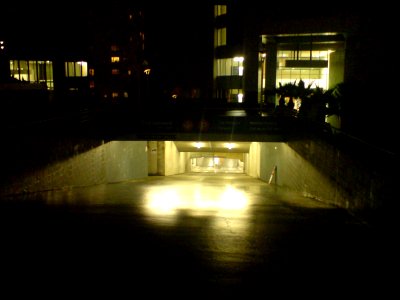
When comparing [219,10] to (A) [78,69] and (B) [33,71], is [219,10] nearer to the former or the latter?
(A) [78,69]

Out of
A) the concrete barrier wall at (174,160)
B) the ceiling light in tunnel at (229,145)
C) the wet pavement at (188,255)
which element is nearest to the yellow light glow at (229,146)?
the ceiling light in tunnel at (229,145)

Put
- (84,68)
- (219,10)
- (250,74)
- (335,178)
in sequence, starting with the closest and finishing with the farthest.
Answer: (335,178)
(250,74)
(219,10)
(84,68)

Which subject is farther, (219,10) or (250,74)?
(219,10)

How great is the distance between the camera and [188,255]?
247 inches

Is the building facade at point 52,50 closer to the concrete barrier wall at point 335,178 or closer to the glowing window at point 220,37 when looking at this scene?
the glowing window at point 220,37

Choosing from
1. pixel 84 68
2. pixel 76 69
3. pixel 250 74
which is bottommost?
pixel 250 74

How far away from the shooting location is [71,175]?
53.7 feet

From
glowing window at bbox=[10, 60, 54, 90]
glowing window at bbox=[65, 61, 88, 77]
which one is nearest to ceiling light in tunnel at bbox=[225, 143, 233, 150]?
glowing window at bbox=[10, 60, 54, 90]

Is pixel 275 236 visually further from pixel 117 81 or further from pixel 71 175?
pixel 117 81

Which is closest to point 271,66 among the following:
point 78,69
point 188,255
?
point 188,255

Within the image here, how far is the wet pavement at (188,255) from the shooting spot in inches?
198

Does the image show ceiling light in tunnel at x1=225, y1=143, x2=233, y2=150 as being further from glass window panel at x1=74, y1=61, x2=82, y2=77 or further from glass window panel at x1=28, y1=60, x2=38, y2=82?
glass window panel at x1=74, y1=61, x2=82, y2=77

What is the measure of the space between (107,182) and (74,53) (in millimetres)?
38699

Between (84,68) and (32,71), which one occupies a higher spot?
(84,68)
